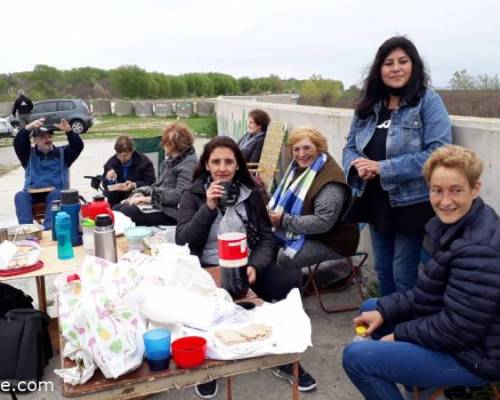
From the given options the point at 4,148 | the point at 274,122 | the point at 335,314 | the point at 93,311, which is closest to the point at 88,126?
the point at 4,148

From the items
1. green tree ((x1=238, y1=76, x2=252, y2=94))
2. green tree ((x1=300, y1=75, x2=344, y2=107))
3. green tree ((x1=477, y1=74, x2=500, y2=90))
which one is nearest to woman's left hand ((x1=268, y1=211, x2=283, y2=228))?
green tree ((x1=477, y1=74, x2=500, y2=90))

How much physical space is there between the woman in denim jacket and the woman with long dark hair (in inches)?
Answer: 24.0

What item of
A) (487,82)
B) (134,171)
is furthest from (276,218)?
(487,82)

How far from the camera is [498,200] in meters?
2.63

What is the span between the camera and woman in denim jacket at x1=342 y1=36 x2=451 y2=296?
2.74 m

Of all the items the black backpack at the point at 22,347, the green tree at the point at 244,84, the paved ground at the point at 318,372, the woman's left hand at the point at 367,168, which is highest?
the green tree at the point at 244,84

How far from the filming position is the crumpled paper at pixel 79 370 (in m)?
1.54

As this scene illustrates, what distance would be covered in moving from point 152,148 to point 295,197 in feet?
11.1

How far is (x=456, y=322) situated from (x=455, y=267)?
0.19m

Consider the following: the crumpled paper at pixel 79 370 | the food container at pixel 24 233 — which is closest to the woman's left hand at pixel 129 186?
the food container at pixel 24 233

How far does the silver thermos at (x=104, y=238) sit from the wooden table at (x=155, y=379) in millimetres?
920

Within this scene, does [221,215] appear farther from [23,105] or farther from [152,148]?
[23,105]

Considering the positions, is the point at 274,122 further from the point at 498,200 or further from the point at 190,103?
the point at 190,103

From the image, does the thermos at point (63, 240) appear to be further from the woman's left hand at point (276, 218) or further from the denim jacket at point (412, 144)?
the denim jacket at point (412, 144)
